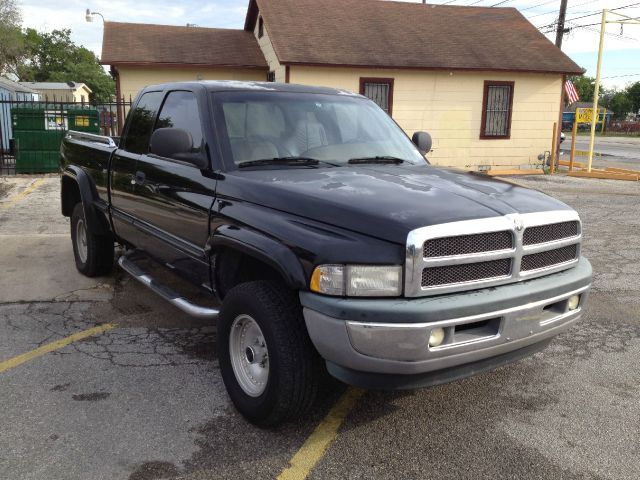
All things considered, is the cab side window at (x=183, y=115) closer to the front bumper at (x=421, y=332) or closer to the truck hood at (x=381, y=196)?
the truck hood at (x=381, y=196)

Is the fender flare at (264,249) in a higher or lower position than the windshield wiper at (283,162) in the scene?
lower

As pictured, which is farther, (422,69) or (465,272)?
(422,69)

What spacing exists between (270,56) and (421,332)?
1756cm

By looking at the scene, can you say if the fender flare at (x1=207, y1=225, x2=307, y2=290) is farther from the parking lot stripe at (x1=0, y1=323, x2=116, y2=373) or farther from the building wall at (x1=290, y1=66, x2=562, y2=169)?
the building wall at (x1=290, y1=66, x2=562, y2=169)

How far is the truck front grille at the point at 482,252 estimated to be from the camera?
2.73 metres

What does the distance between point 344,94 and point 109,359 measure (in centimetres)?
273

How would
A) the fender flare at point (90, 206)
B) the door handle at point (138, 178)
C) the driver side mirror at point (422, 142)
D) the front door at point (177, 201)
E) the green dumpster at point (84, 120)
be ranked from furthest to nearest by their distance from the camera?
the green dumpster at point (84, 120)
the fender flare at point (90, 206)
the driver side mirror at point (422, 142)
the door handle at point (138, 178)
the front door at point (177, 201)

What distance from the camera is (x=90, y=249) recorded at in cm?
606

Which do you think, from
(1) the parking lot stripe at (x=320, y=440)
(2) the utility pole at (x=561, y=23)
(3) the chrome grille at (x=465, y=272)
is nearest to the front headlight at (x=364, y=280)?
(3) the chrome grille at (x=465, y=272)

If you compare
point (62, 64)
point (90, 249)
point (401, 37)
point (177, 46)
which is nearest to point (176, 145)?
point (90, 249)

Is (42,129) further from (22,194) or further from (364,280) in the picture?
(364,280)

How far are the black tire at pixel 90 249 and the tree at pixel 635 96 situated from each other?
93.6 meters

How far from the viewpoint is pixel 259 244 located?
313 cm

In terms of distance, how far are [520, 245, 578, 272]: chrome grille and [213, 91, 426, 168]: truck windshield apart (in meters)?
1.34
